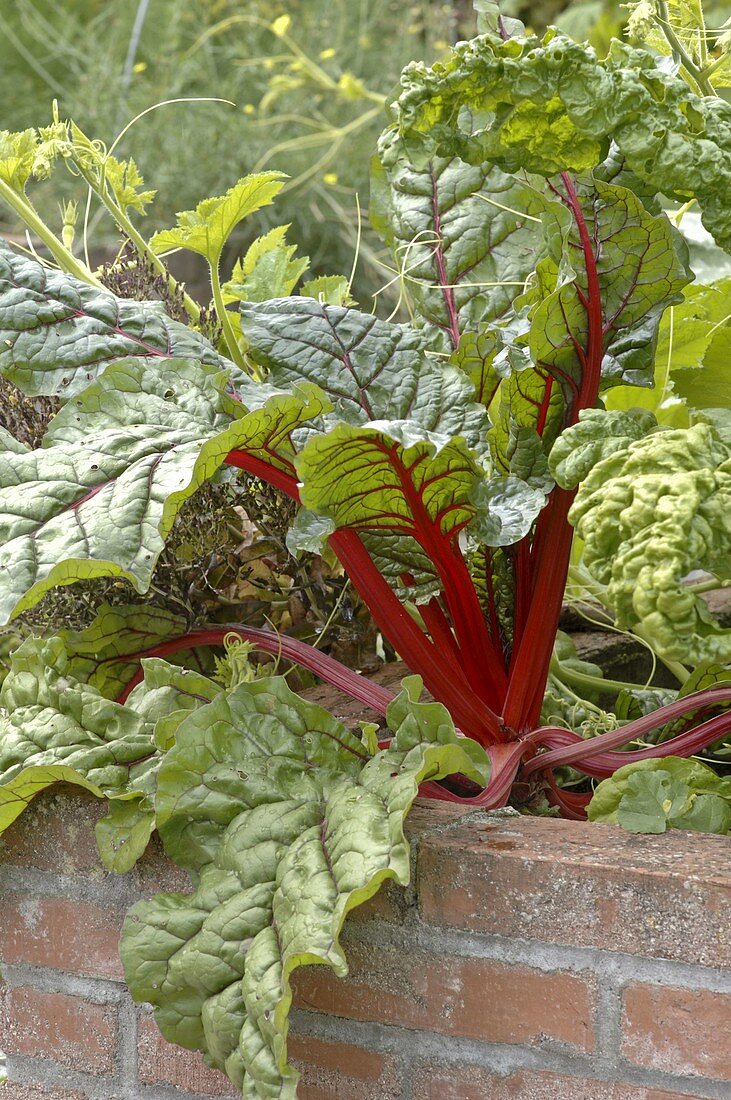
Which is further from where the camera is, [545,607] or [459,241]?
[459,241]

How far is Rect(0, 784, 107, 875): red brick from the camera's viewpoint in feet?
2.72

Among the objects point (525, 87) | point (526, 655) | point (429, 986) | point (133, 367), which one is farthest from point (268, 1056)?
point (525, 87)

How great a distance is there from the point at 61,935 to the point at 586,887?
420 mm

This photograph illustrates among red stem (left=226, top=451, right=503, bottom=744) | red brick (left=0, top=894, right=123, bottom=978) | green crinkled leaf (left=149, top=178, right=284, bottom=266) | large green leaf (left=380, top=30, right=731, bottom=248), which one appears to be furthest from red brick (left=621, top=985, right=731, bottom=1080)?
green crinkled leaf (left=149, top=178, right=284, bottom=266)

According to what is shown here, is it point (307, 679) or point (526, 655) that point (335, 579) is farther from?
point (526, 655)

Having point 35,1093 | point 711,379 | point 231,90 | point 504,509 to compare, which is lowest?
point 35,1093

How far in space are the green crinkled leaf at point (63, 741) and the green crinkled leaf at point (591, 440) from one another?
1.22 ft

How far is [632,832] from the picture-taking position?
2.43 feet

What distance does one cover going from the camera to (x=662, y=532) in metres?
0.65

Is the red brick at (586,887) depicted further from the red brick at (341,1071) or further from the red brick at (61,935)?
the red brick at (61,935)

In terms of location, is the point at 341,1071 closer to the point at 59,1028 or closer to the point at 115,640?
the point at 59,1028

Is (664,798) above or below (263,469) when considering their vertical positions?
below

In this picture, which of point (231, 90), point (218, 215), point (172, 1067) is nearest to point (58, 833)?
point (172, 1067)

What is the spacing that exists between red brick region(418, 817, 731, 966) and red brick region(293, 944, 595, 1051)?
28 mm
